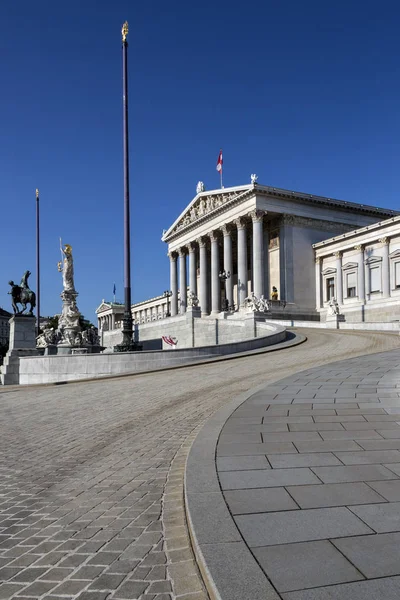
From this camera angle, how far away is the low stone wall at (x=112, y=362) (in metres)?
24.7

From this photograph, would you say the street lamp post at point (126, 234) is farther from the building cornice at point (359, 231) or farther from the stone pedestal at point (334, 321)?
the building cornice at point (359, 231)

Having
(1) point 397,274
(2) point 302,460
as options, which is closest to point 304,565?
(2) point 302,460

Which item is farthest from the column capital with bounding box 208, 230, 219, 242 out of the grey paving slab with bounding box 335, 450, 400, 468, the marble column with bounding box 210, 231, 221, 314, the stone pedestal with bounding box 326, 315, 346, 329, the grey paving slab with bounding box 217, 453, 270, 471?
the grey paving slab with bounding box 217, 453, 270, 471

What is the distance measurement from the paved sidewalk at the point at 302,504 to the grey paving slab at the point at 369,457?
0.04 feet

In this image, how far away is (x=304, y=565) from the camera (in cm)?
341

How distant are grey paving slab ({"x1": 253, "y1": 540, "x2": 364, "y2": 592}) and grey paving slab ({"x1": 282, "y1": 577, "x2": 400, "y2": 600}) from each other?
63 millimetres

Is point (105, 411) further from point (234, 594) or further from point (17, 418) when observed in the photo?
point (234, 594)

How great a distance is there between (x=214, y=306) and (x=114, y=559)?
67.2 metres

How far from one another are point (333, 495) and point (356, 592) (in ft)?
6.33

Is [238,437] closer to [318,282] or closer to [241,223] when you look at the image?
[241,223]

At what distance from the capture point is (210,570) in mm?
3371

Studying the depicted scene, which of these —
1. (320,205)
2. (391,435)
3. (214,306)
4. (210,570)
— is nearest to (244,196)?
(320,205)

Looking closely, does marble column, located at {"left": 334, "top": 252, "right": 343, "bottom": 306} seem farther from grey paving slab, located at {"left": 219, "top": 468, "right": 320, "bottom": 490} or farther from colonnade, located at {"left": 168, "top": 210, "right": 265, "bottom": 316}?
grey paving slab, located at {"left": 219, "top": 468, "right": 320, "bottom": 490}

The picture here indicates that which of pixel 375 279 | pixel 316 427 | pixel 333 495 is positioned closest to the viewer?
pixel 333 495
